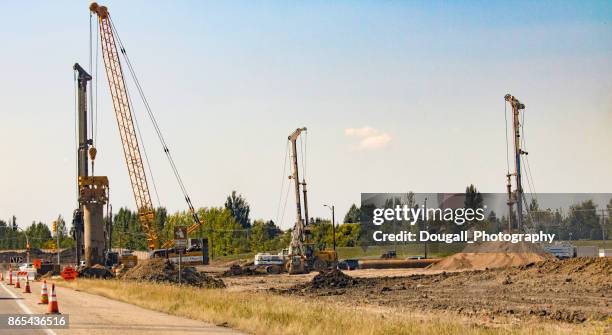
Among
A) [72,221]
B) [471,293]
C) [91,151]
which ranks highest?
[91,151]

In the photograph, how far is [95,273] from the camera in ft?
231

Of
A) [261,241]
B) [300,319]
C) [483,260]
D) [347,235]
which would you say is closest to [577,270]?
[300,319]

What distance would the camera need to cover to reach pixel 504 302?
38.1 meters

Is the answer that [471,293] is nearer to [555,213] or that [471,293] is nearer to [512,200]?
[512,200]

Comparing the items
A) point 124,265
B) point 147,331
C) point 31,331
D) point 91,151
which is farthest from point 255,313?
point 91,151

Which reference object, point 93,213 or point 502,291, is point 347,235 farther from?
point 502,291

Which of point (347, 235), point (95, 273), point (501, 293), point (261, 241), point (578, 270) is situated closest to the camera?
point (501, 293)

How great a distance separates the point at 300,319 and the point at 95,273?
158 feet

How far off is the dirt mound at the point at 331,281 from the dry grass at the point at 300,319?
16.4 meters

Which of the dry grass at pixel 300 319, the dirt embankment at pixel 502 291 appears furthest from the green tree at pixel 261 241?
the dry grass at pixel 300 319

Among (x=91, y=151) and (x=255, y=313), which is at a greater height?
(x=91, y=151)

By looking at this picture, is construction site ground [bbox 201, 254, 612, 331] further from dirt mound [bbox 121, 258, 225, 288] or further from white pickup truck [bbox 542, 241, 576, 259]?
white pickup truck [bbox 542, 241, 576, 259]

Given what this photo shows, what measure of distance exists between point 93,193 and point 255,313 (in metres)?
56.1

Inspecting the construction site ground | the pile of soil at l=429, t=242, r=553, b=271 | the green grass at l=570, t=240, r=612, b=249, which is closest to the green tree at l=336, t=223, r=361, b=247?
the green grass at l=570, t=240, r=612, b=249
